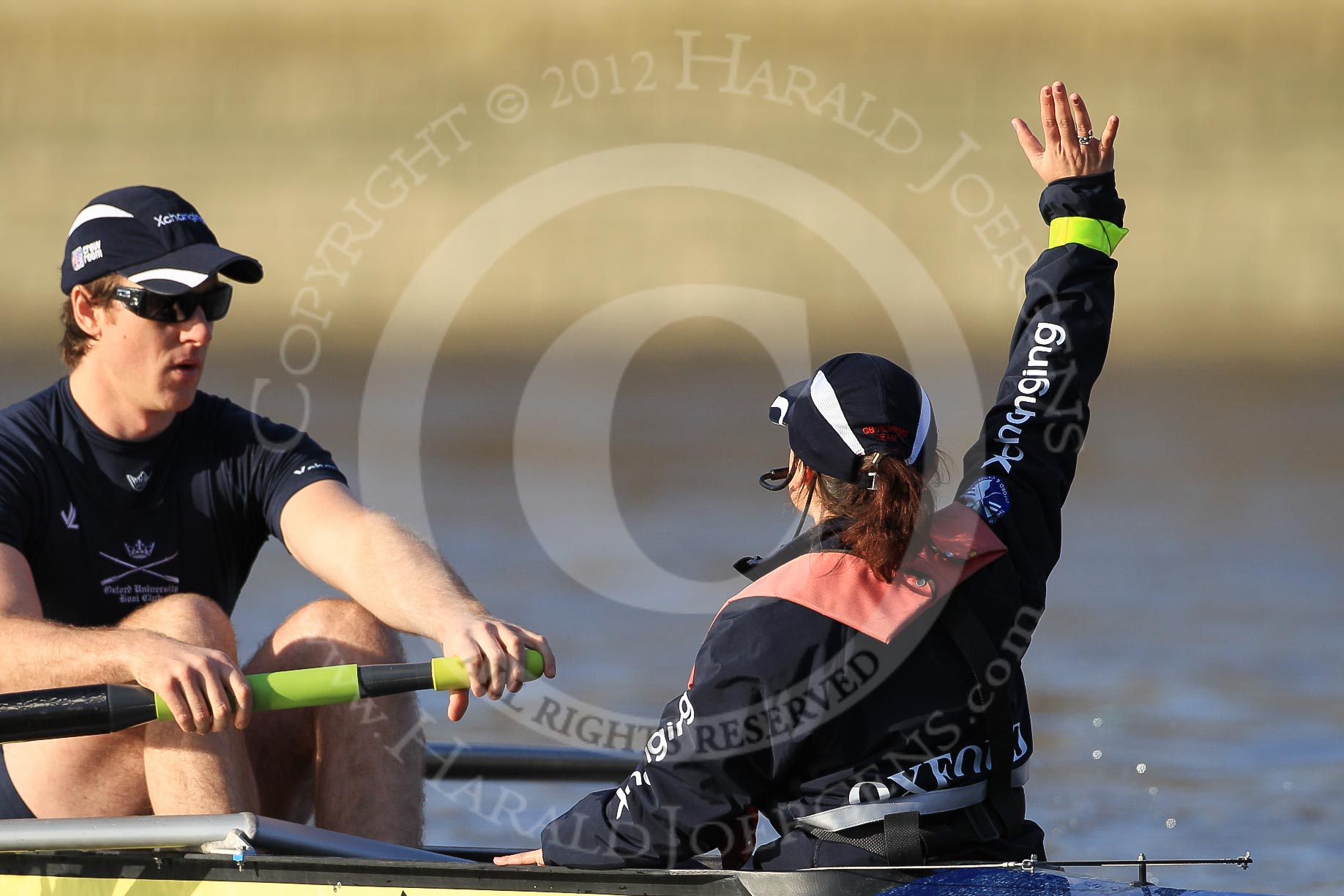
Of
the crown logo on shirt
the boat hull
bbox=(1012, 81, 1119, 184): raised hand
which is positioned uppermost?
bbox=(1012, 81, 1119, 184): raised hand

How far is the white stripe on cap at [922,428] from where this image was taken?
7.82 ft

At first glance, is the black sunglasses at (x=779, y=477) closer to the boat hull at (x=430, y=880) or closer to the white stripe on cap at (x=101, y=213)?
the boat hull at (x=430, y=880)

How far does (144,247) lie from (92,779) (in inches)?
41.8

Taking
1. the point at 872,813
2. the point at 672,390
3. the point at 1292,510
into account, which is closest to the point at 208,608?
the point at 872,813

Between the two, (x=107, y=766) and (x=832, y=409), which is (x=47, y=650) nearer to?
(x=107, y=766)

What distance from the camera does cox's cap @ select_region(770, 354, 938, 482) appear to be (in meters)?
2.36

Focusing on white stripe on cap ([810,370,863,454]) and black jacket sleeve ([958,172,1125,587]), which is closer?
white stripe on cap ([810,370,863,454])

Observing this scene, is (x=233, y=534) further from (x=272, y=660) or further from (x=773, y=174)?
(x=773, y=174)

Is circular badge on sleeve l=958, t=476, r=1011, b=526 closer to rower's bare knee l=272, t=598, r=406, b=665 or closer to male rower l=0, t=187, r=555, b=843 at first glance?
male rower l=0, t=187, r=555, b=843

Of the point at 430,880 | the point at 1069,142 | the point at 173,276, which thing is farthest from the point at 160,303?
the point at 1069,142

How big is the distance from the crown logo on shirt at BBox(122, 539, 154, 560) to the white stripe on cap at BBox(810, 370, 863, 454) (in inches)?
60.2

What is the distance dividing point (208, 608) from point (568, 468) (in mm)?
10835

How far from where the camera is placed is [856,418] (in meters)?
2.37

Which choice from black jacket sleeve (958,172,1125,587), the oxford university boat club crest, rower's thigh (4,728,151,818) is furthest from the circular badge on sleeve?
the oxford university boat club crest
